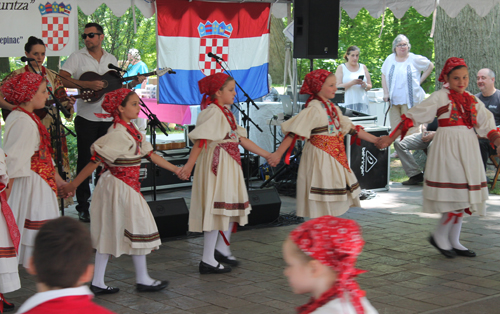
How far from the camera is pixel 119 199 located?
159 inches

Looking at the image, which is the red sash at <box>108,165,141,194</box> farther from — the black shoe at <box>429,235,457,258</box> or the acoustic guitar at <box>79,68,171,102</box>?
the black shoe at <box>429,235,457,258</box>

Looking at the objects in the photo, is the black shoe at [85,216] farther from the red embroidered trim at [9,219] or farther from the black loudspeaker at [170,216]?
the red embroidered trim at [9,219]

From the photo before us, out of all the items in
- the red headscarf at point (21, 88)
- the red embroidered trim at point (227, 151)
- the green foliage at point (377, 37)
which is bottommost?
the red embroidered trim at point (227, 151)

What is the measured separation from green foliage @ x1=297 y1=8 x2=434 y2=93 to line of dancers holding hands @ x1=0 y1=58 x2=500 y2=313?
13.0 meters

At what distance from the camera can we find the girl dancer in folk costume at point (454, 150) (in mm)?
4859

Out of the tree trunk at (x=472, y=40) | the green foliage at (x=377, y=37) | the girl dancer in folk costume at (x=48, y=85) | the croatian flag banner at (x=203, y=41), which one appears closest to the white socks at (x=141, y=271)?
the girl dancer in folk costume at (x=48, y=85)

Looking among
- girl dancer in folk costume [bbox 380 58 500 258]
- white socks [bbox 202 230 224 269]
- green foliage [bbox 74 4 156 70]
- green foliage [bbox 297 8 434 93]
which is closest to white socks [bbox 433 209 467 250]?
girl dancer in folk costume [bbox 380 58 500 258]

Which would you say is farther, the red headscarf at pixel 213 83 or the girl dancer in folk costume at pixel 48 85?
the girl dancer in folk costume at pixel 48 85

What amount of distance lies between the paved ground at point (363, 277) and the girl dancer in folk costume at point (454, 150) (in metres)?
0.42

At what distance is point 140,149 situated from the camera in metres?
4.18

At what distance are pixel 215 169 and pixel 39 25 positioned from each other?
3.02 metres

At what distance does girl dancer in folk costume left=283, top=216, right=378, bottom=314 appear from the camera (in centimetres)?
174

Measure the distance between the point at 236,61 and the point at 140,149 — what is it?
147 inches

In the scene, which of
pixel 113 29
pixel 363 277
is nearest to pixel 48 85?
pixel 363 277
